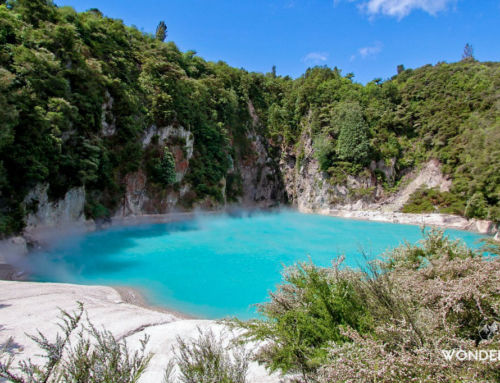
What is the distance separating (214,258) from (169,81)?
20094 millimetres

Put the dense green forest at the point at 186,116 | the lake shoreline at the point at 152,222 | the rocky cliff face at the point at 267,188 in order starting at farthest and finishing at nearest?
1. the rocky cliff face at the point at 267,188
2. the dense green forest at the point at 186,116
3. the lake shoreline at the point at 152,222

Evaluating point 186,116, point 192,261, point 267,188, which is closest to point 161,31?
point 186,116

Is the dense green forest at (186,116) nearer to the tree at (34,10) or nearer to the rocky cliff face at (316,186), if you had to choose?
the tree at (34,10)

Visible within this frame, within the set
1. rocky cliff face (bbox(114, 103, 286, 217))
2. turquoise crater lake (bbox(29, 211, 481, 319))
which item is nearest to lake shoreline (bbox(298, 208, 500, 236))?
turquoise crater lake (bbox(29, 211, 481, 319))

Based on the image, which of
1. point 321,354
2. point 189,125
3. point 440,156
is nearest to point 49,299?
point 321,354

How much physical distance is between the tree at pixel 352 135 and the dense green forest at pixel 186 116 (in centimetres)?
16

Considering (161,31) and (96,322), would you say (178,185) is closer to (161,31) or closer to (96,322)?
(96,322)

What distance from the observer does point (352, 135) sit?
3500 cm

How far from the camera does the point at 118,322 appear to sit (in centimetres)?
495

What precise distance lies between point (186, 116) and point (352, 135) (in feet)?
71.5

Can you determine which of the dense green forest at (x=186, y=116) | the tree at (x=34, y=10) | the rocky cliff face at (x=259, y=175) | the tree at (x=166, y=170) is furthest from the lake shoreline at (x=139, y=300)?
the rocky cliff face at (x=259, y=175)

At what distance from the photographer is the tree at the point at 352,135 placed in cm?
3438

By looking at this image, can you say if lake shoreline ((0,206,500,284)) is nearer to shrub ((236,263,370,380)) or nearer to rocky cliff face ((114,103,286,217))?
rocky cliff face ((114,103,286,217))

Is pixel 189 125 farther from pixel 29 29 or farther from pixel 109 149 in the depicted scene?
pixel 29 29
